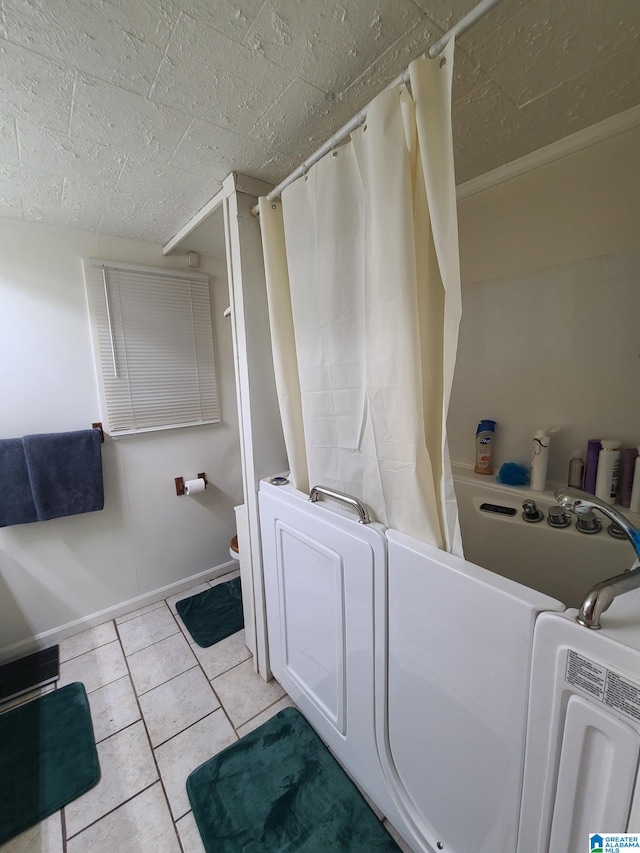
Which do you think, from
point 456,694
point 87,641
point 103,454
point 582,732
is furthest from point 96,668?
point 582,732

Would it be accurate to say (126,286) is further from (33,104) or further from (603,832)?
(603,832)

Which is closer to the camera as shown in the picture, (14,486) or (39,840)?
(39,840)

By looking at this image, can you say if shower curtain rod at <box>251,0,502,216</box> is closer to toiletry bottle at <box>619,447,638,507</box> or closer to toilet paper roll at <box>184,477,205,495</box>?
toiletry bottle at <box>619,447,638,507</box>

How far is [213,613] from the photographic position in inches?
79.3

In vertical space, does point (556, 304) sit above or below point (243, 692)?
above

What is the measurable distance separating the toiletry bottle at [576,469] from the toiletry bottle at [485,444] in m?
0.34

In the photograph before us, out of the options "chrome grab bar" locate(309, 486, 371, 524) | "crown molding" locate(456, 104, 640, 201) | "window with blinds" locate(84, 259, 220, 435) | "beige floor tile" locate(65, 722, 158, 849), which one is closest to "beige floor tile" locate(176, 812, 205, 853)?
"beige floor tile" locate(65, 722, 158, 849)

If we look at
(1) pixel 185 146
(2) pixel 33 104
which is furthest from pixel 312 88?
(2) pixel 33 104

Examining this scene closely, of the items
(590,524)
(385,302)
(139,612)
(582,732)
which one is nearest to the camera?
(582,732)

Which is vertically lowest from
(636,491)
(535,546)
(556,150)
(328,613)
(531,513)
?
(328,613)

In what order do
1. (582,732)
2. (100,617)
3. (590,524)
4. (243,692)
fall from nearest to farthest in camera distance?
(582,732)
(590,524)
(243,692)
(100,617)

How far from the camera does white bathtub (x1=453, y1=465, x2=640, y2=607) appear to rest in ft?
3.79

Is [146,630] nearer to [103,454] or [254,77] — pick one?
[103,454]

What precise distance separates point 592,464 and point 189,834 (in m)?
1.93
